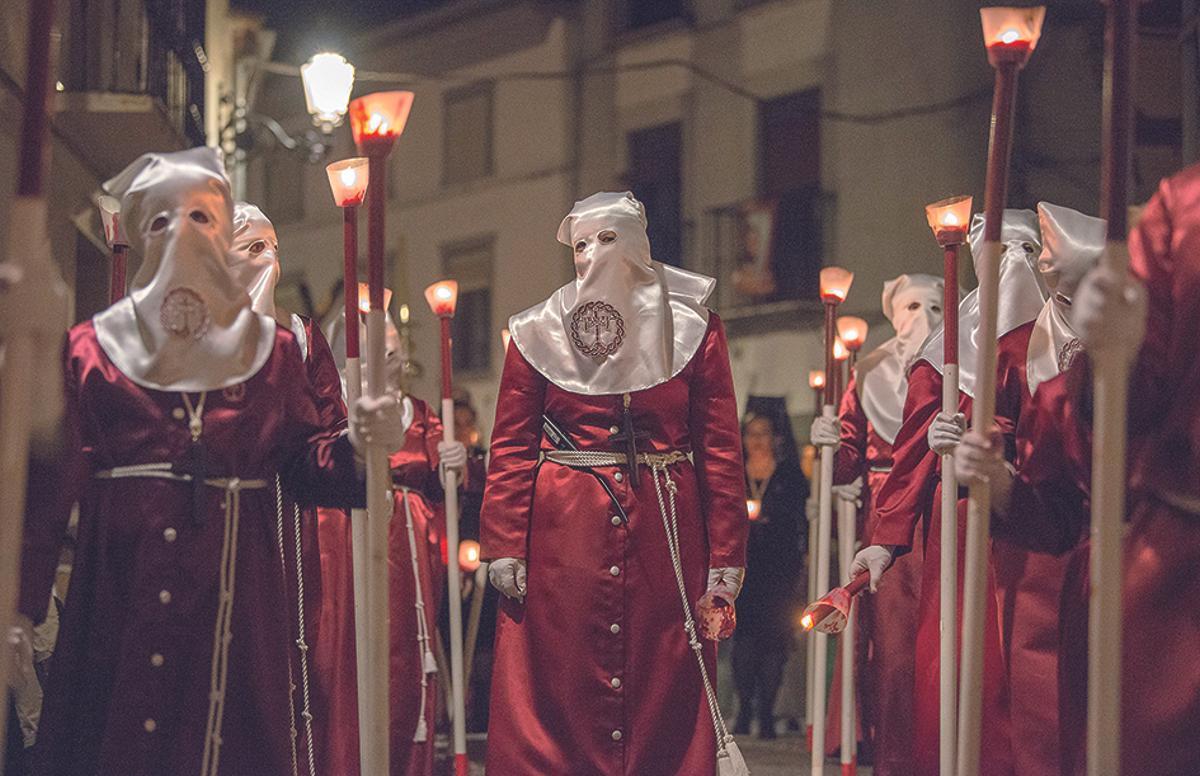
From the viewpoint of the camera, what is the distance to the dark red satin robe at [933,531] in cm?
625

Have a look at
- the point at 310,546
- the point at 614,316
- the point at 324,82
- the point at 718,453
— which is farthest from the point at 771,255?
the point at 310,546

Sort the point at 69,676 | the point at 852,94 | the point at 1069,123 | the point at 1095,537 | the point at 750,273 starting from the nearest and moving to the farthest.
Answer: the point at 1095,537 → the point at 69,676 → the point at 1069,123 → the point at 852,94 → the point at 750,273

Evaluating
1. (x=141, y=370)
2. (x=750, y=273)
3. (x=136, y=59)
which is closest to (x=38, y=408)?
(x=141, y=370)

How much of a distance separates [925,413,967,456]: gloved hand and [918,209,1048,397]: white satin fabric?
852mm

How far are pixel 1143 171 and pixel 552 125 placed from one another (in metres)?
13.6

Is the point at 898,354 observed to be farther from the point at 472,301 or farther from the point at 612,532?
the point at 472,301

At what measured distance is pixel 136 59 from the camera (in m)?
14.6

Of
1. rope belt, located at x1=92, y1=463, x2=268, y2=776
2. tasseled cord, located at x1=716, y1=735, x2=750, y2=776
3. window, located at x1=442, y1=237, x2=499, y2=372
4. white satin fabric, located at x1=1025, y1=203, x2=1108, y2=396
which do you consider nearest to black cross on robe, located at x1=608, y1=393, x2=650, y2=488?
tasseled cord, located at x1=716, y1=735, x2=750, y2=776

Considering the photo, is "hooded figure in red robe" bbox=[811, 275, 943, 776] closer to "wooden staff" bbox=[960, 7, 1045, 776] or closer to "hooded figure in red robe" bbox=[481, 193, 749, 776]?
"hooded figure in red robe" bbox=[481, 193, 749, 776]

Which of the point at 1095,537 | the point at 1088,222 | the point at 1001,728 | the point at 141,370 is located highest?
the point at 1088,222

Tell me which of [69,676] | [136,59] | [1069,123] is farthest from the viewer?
[1069,123]

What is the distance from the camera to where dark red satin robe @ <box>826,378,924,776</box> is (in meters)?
8.51

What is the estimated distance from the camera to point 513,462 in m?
6.45

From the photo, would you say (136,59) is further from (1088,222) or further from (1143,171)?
(1088,222)
